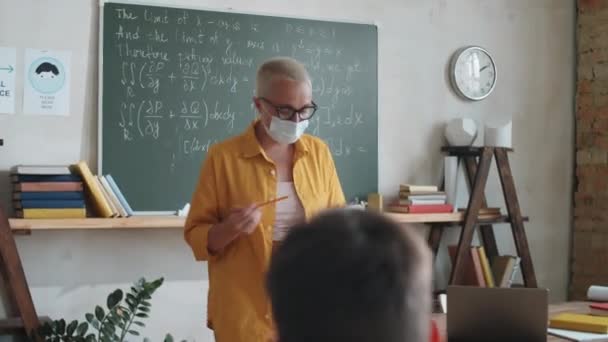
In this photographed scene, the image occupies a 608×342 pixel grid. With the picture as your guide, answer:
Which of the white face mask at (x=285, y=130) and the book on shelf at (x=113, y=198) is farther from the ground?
the white face mask at (x=285, y=130)

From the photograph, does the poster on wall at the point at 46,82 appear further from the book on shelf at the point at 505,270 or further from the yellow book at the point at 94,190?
the book on shelf at the point at 505,270

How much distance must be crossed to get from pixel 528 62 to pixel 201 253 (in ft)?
9.62

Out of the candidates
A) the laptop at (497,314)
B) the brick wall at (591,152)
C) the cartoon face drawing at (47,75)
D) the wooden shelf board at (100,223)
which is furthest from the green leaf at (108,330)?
the brick wall at (591,152)

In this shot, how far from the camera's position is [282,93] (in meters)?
1.98

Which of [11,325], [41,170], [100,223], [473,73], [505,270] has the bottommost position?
[11,325]

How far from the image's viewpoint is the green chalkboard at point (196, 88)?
10.8ft

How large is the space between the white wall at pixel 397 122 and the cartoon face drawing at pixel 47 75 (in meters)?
0.06

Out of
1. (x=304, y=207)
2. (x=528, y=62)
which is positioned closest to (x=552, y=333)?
(x=304, y=207)

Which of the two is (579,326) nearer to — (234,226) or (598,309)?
(598,309)

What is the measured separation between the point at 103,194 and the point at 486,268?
200 centimetres

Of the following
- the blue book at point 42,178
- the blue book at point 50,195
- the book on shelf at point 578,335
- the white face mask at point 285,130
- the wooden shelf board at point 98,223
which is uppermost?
the white face mask at point 285,130

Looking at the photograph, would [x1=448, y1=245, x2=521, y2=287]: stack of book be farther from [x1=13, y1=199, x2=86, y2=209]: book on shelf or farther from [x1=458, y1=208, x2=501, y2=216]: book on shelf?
[x1=13, y1=199, x2=86, y2=209]: book on shelf

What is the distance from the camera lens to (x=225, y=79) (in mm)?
3506

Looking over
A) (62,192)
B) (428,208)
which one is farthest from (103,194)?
(428,208)
